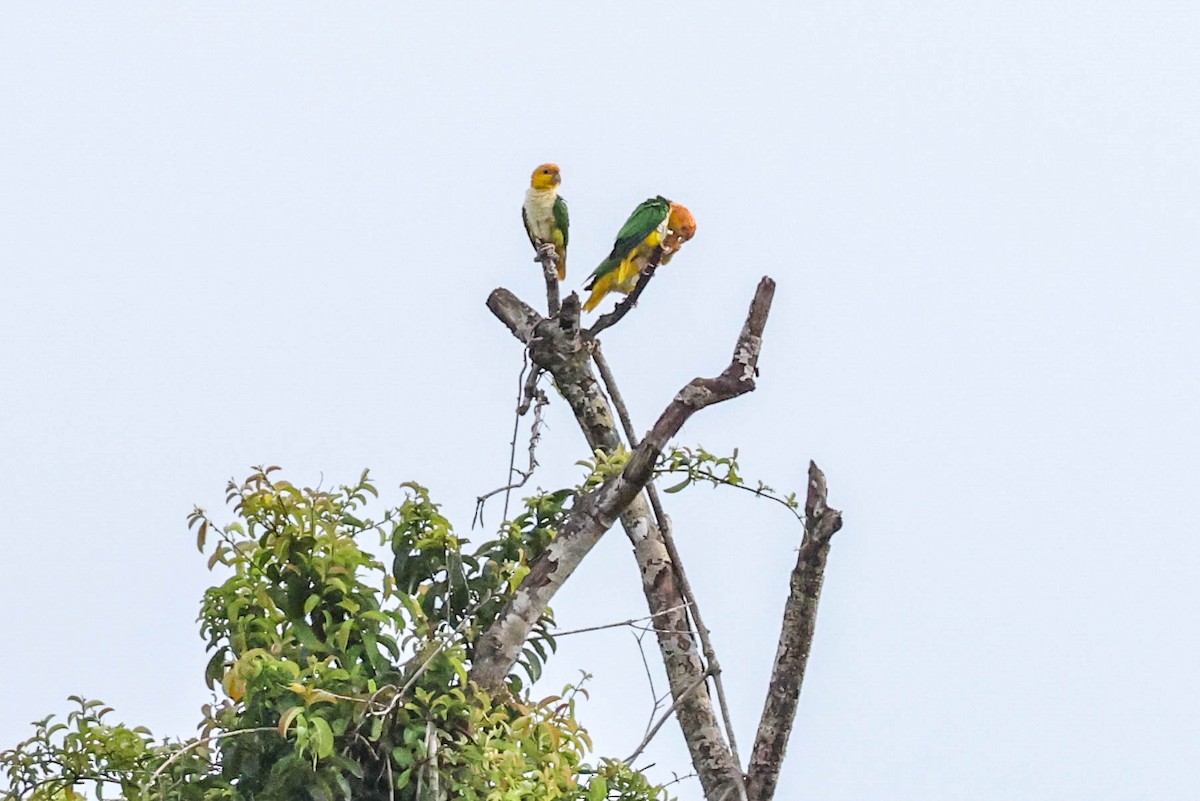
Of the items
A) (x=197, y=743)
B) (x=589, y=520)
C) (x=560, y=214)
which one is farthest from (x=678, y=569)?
(x=560, y=214)

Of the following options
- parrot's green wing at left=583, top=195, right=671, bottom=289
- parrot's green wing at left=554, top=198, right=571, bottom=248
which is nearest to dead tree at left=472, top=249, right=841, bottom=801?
parrot's green wing at left=583, top=195, right=671, bottom=289

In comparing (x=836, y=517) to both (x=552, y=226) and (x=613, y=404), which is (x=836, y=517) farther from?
(x=552, y=226)

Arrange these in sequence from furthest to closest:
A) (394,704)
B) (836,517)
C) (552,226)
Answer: (552,226), (836,517), (394,704)

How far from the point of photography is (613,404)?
14.7 feet

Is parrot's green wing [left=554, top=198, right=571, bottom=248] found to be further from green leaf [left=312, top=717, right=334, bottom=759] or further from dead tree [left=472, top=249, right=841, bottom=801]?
green leaf [left=312, top=717, right=334, bottom=759]

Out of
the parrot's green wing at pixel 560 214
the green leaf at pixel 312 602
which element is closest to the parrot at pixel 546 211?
the parrot's green wing at pixel 560 214

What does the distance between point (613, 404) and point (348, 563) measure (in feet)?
5.01

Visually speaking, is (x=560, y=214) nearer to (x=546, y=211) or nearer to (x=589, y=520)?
(x=546, y=211)

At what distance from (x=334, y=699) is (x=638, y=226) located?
3.81 meters

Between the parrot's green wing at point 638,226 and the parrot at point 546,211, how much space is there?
0.72 m

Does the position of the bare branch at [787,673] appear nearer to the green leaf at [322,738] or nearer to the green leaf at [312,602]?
the green leaf at [312,602]

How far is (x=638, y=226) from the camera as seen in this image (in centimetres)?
638

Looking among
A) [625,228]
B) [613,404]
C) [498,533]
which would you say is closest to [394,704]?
[498,533]

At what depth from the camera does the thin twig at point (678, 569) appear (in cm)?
407
